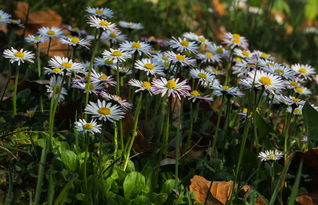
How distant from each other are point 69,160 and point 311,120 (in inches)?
45.0

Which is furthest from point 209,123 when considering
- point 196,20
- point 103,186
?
point 196,20

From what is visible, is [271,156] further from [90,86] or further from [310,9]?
[310,9]

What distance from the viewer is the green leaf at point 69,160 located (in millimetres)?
2010

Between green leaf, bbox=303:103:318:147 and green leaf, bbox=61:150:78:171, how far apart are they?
1.09 m

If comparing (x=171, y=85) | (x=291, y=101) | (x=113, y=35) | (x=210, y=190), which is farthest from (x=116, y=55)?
(x=291, y=101)

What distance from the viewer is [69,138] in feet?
7.61

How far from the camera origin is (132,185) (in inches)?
77.7

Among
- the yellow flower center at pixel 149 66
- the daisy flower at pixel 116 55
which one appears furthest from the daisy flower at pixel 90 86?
the yellow flower center at pixel 149 66

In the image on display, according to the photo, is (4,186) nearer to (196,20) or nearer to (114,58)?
(114,58)

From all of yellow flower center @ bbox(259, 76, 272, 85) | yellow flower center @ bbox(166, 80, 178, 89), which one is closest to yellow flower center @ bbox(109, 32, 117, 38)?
yellow flower center @ bbox(166, 80, 178, 89)

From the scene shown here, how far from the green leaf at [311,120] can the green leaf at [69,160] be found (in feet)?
3.58

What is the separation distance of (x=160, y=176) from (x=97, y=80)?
55 centimetres

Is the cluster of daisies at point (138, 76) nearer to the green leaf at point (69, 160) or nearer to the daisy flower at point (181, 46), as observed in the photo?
the daisy flower at point (181, 46)

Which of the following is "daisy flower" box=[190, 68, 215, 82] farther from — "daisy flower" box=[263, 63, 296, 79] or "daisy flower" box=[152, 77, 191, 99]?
"daisy flower" box=[152, 77, 191, 99]
